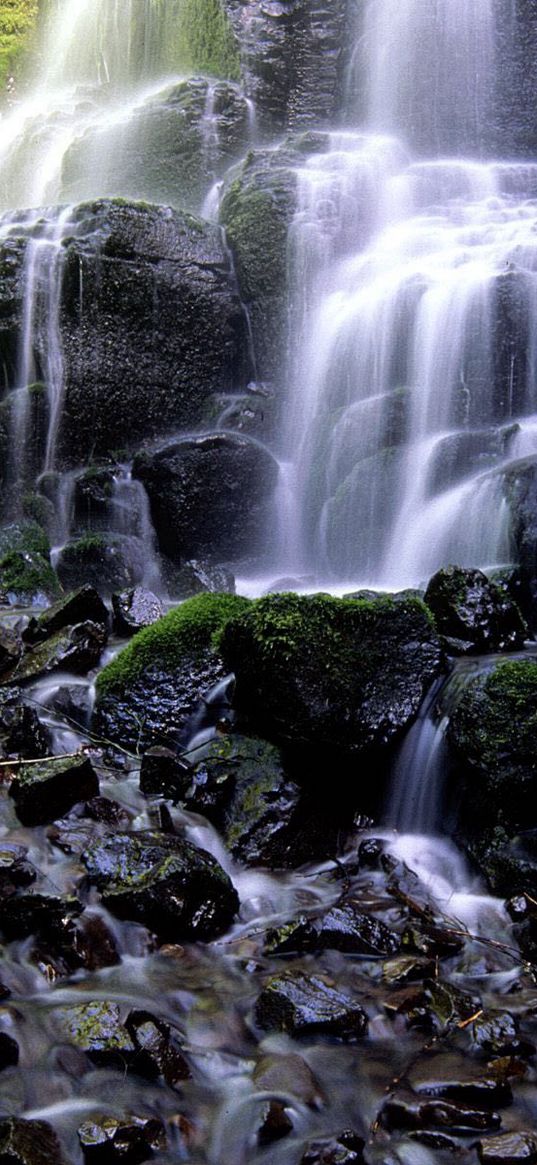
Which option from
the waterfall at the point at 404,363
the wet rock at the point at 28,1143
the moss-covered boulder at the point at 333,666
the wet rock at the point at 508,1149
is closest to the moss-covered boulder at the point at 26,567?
the waterfall at the point at 404,363

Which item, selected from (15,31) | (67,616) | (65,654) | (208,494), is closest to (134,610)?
(67,616)

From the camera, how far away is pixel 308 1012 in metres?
2.91

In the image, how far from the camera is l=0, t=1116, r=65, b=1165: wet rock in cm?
214

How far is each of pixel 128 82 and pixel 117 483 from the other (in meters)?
14.9

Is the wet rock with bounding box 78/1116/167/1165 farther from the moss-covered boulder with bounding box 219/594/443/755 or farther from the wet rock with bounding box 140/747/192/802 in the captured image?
the moss-covered boulder with bounding box 219/594/443/755

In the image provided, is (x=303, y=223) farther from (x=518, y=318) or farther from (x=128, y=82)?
(x=128, y=82)

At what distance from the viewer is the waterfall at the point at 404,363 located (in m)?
8.94

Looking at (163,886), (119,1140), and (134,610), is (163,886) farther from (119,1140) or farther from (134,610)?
(134,610)

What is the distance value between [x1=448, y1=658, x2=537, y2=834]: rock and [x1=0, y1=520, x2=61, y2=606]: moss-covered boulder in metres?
5.45

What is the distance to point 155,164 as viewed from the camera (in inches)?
643

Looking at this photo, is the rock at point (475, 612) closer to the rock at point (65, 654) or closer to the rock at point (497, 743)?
the rock at point (497, 743)

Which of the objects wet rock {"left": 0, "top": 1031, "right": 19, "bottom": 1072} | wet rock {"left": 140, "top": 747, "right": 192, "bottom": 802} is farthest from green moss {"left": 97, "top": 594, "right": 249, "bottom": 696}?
wet rock {"left": 0, "top": 1031, "right": 19, "bottom": 1072}

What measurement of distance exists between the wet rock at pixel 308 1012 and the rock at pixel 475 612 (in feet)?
9.24

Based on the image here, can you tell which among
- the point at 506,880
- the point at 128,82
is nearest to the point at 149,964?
the point at 506,880
